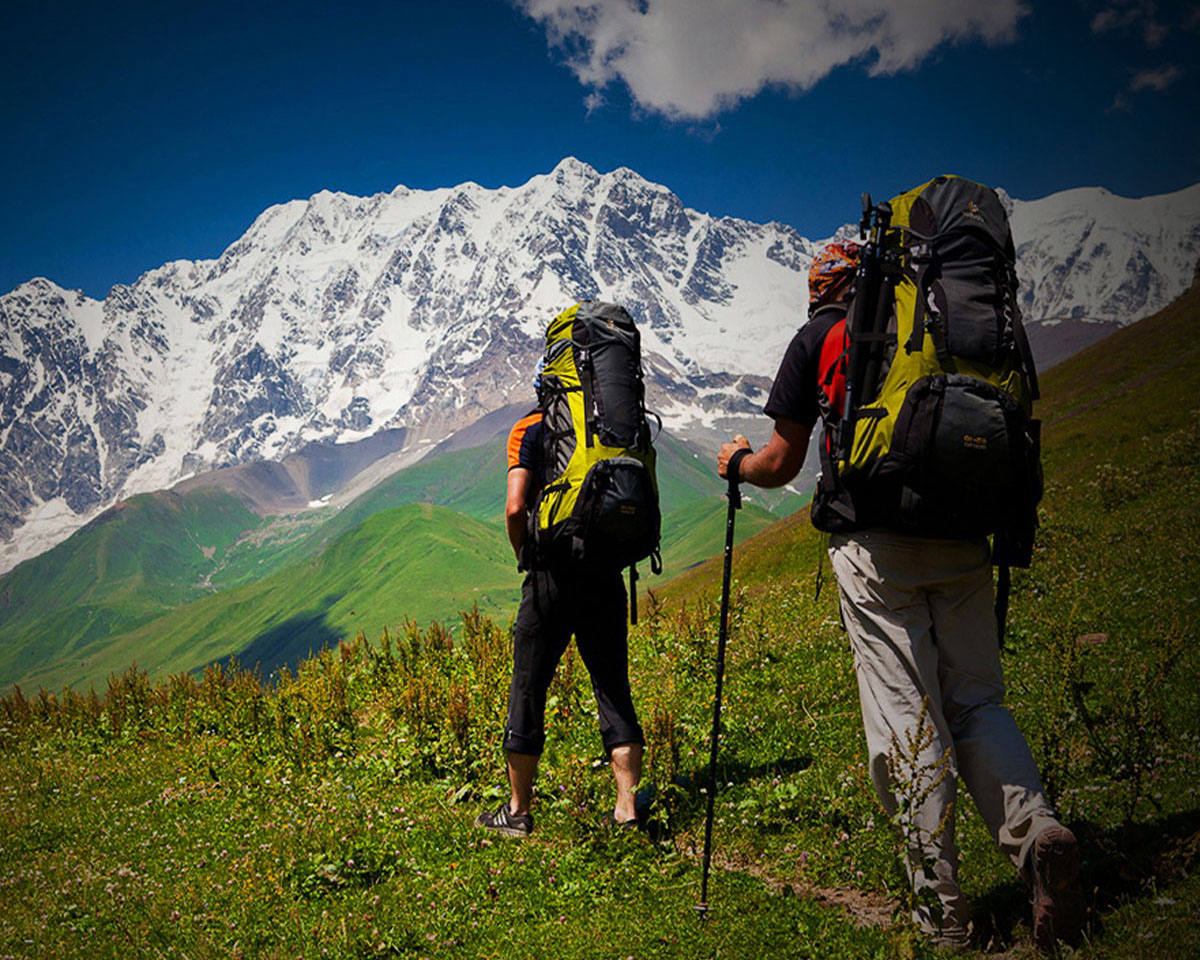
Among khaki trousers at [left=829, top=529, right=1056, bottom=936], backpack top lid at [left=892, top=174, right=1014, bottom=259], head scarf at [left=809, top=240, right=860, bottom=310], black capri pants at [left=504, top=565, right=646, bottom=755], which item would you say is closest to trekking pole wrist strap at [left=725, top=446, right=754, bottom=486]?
khaki trousers at [left=829, top=529, right=1056, bottom=936]

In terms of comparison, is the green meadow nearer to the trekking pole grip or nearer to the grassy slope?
the grassy slope

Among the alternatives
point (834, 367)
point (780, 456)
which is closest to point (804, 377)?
point (834, 367)

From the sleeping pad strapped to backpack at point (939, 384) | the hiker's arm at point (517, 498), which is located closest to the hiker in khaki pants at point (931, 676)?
the sleeping pad strapped to backpack at point (939, 384)

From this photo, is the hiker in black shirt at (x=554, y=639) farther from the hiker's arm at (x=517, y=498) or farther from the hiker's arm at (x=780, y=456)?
the hiker's arm at (x=780, y=456)

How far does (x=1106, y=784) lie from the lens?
564 centimetres

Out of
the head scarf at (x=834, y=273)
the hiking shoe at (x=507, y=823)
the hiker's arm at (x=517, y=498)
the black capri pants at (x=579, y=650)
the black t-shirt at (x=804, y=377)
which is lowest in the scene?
the hiking shoe at (x=507, y=823)

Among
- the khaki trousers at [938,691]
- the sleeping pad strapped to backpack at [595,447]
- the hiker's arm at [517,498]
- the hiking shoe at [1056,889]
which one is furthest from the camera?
the hiker's arm at [517,498]

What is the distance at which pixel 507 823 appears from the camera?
671 centimetres

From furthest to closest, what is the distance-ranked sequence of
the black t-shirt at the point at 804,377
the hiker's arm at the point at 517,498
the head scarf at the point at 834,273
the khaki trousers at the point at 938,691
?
1. the hiker's arm at the point at 517,498
2. the head scarf at the point at 834,273
3. the black t-shirt at the point at 804,377
4. the khaki trousers at the point at 938,691

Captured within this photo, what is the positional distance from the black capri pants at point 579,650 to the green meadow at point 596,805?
742mm

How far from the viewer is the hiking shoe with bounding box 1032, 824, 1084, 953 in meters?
3.81

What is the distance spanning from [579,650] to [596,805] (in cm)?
137

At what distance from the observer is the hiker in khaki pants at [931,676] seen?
4.09 metres

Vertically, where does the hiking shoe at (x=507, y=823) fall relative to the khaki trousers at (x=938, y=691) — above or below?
below
